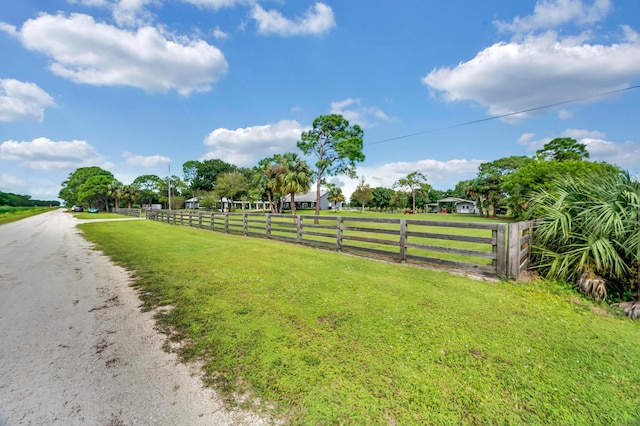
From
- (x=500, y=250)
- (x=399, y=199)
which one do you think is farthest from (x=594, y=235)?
(x=399, y=199)

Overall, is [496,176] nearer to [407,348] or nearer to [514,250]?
[514,250]

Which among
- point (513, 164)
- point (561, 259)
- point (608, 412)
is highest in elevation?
point (513, 164)

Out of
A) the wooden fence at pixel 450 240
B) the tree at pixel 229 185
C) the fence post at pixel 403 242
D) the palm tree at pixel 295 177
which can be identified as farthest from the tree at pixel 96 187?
the fence post at pixel 403 242

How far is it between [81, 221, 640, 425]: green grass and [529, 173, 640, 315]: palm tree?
22.8 inches

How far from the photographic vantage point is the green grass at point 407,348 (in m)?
1.99

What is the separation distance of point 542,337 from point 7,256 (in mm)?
12106

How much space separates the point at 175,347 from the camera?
2758mm

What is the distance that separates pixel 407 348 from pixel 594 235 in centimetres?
435

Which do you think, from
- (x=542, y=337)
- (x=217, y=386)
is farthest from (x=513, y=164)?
(x=217, y=386)

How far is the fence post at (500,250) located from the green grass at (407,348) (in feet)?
1.46

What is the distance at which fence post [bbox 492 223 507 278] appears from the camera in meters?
5.07

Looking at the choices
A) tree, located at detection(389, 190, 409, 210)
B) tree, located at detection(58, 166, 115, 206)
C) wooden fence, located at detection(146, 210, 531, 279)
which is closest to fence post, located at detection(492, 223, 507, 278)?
wooden fence, located at detection(146, 210, 531, 279)

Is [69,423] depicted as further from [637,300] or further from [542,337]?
[637,300]

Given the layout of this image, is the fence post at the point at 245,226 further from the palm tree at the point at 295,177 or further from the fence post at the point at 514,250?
the fence post at the point at 514,250
